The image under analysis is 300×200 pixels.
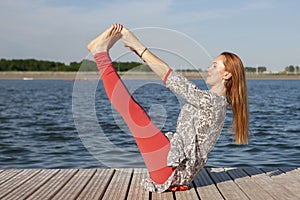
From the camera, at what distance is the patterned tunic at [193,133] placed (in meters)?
4.37

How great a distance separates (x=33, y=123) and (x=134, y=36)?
1220cm

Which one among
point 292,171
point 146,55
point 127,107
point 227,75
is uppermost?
point 146,55

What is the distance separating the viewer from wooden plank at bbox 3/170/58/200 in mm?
4613

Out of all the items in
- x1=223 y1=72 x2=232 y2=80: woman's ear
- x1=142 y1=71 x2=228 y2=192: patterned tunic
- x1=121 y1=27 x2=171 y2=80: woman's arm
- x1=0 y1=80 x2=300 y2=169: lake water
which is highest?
x1=121 y1=27 x2=171 y2=80: woman's arm

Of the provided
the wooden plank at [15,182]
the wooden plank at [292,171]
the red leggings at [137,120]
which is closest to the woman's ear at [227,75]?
the red leggings at [137,120]

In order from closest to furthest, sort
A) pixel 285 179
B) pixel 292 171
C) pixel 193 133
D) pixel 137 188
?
pixel 193 133, pixel 137 188, pixel 285 179, pixel 292 171

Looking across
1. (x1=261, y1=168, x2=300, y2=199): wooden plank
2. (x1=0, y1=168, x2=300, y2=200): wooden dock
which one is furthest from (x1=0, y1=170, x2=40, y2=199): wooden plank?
(x1=261, y1=168, x2=300, y2=199): wooden plank

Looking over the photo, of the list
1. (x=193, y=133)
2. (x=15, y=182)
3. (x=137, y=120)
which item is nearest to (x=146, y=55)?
(x=137, y=120)

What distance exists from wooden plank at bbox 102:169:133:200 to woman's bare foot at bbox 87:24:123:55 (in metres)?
1.25

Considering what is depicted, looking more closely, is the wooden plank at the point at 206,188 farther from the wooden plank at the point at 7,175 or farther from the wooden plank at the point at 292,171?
the wooden plank at the point at 7,175

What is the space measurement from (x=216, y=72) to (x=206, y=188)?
112 cm

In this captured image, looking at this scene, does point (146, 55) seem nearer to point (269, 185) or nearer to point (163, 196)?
point (163, 196)

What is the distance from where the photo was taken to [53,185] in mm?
5023

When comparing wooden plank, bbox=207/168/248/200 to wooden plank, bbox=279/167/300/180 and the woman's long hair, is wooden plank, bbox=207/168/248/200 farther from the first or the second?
wooden plank, bbox=279/167/300/180
